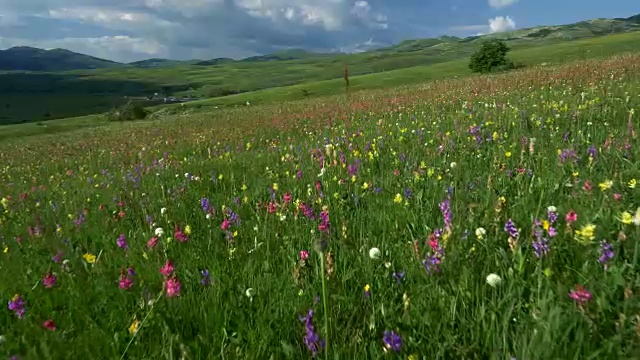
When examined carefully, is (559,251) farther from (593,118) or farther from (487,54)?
(487,54)

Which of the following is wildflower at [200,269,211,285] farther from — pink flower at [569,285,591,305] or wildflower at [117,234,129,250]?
pink flower at [569,285,591,305]

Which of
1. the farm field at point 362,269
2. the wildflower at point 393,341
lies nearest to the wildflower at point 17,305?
the farm field at point 362,269

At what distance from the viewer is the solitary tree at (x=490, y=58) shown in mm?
54500

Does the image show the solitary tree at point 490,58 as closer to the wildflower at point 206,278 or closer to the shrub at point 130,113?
the shrub at point 130,113

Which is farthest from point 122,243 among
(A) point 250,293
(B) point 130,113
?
(B) point 130,113

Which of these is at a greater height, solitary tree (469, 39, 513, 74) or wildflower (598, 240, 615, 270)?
solitary tree (469, 39, 513, 74)

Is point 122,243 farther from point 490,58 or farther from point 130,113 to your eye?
point 490,58

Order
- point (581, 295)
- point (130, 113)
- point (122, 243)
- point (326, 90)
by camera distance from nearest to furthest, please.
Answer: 1. point (581, 295)
2. point (122, 243)
3. point (130, 113)
4. point (326, 90)

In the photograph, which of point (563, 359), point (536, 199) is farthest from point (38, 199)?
point (563, 359)

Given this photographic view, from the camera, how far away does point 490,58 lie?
55156 millimetres

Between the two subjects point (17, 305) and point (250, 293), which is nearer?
point (250, 293)

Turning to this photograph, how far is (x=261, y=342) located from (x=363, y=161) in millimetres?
4460

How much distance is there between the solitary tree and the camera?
54.5m

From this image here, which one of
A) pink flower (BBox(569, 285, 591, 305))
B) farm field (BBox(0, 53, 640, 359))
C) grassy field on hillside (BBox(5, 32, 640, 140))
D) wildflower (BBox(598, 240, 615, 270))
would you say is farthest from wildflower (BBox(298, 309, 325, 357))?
grassy field on hillside (BBox(5, 32, 640, 140))
